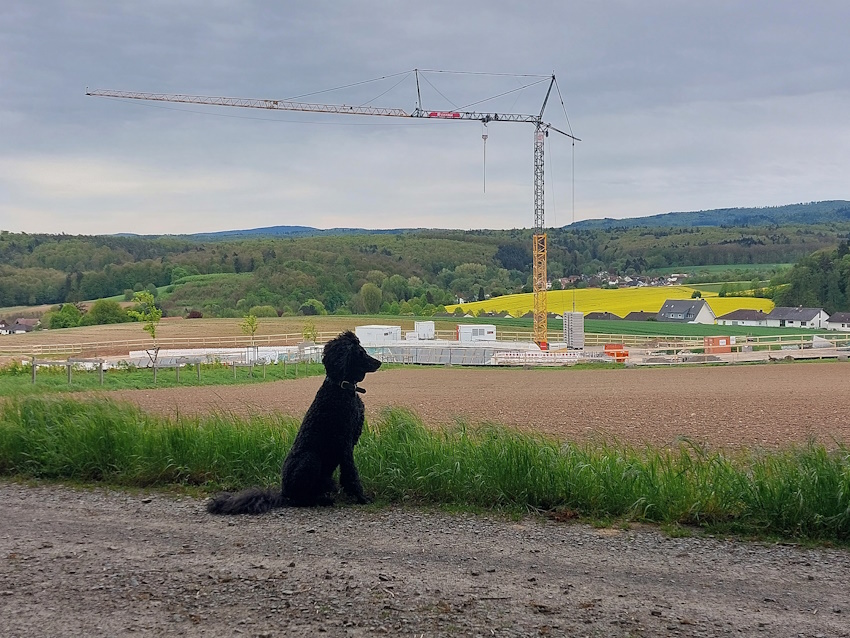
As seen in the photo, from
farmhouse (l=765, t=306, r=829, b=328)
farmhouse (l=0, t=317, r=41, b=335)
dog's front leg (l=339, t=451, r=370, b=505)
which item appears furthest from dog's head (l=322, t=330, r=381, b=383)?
farmhouse (l=765, t=306, r=829, b=328)

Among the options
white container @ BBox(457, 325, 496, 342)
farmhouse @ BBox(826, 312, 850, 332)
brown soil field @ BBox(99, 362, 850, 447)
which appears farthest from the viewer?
farmhouse @ BBox(826, 312, 850, 332)

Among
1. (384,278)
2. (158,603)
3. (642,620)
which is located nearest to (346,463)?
(158,603)

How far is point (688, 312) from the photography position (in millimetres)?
71750

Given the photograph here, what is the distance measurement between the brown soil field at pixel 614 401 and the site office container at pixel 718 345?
8.03 metres

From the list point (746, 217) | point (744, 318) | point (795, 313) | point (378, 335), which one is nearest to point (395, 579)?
point (378, 335)

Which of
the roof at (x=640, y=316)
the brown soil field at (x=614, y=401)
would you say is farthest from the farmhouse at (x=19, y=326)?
the roof at (x=640, y=316)

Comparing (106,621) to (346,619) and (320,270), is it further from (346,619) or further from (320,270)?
(320,270)

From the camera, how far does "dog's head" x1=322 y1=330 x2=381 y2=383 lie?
20.8ft

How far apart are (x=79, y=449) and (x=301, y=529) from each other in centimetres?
339

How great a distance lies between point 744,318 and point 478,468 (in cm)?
7002

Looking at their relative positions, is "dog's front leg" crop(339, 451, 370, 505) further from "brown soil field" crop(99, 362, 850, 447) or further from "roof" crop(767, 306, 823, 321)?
"roof" crop(767, 306, 823, 321)

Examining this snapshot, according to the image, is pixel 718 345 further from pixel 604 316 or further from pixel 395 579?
pixel 395 579

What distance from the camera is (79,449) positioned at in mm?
7520

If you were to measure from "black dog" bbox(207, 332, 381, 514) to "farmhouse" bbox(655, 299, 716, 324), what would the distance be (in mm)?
69124
